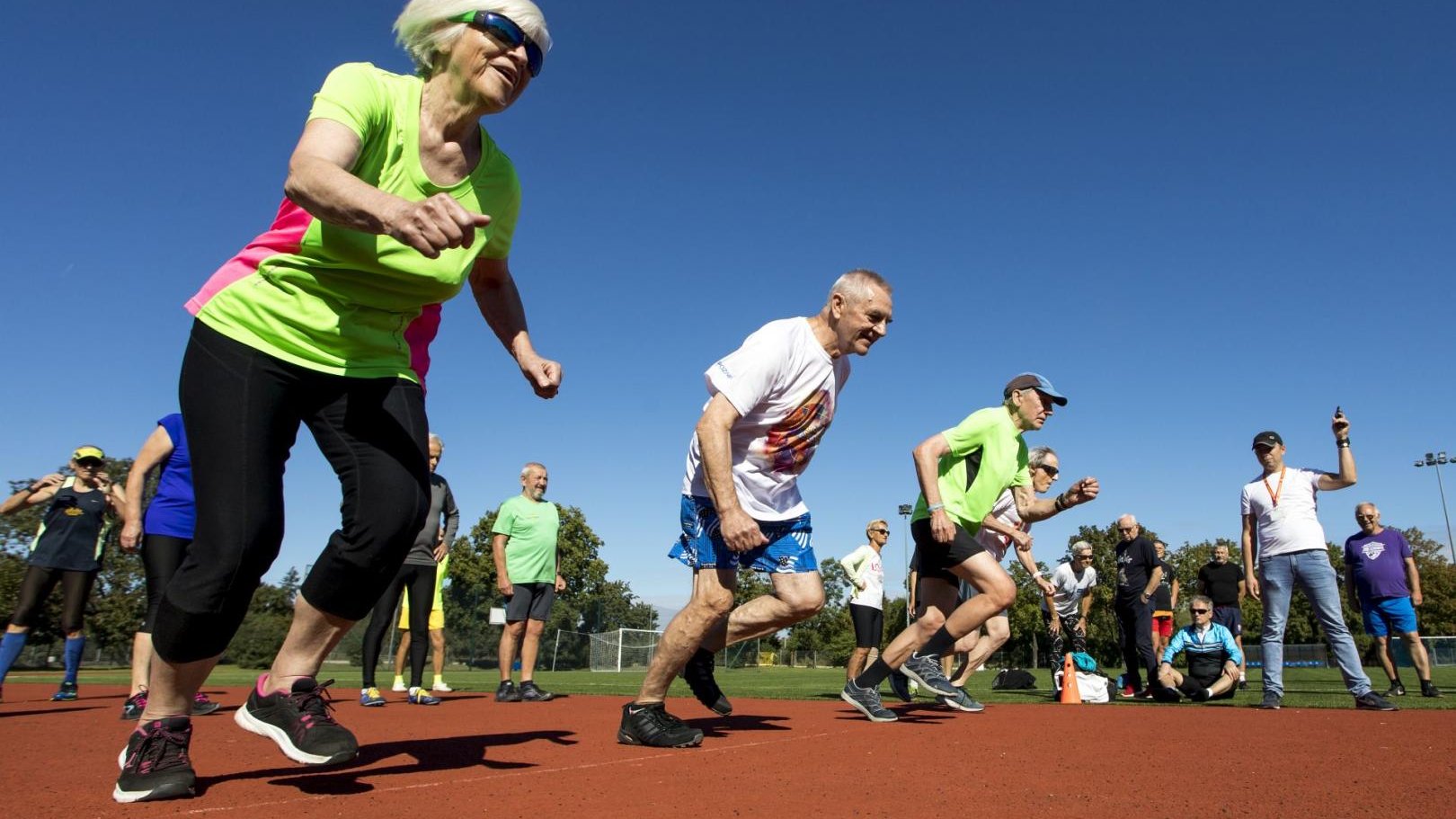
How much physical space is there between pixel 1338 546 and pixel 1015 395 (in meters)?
66.1

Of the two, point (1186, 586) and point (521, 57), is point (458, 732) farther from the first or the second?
point (1186, 586)

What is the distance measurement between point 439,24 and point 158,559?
4.58 meters

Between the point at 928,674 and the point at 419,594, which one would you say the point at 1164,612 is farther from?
the point at 419,594

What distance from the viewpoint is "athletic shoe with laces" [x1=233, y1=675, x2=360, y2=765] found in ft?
9.05

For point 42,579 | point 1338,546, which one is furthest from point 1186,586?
point 42,579

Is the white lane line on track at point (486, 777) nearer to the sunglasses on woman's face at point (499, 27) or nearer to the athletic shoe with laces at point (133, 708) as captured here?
the sunglasses on woman's face at point (499, 27)

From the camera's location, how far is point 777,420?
4590 mm

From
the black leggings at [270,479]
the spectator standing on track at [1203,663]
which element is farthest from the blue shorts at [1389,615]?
the black leggings at [270,479]

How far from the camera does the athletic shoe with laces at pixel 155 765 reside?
2553 millimetres

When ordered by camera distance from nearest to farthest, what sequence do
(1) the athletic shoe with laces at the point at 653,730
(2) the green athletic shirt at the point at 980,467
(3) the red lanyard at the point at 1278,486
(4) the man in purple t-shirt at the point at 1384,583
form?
(1) the athletic shoe with laces at the point at 653,730 → (2) the green athletic shirt at the point at 980,467 → (3) the red lanyard at the point at 1278,486 → (4) the man in purple t-shirt at the point at 1384,583

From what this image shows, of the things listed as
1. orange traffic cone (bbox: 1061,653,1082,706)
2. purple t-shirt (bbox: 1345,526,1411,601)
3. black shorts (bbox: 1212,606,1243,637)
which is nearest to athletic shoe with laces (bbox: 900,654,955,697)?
orange traffic cone (bbox: 1061,653,1082,706)

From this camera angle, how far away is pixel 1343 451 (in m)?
7.35

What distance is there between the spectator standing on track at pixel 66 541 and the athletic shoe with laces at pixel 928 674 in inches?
242

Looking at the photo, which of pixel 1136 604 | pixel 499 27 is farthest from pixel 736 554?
pixel 1136 604
